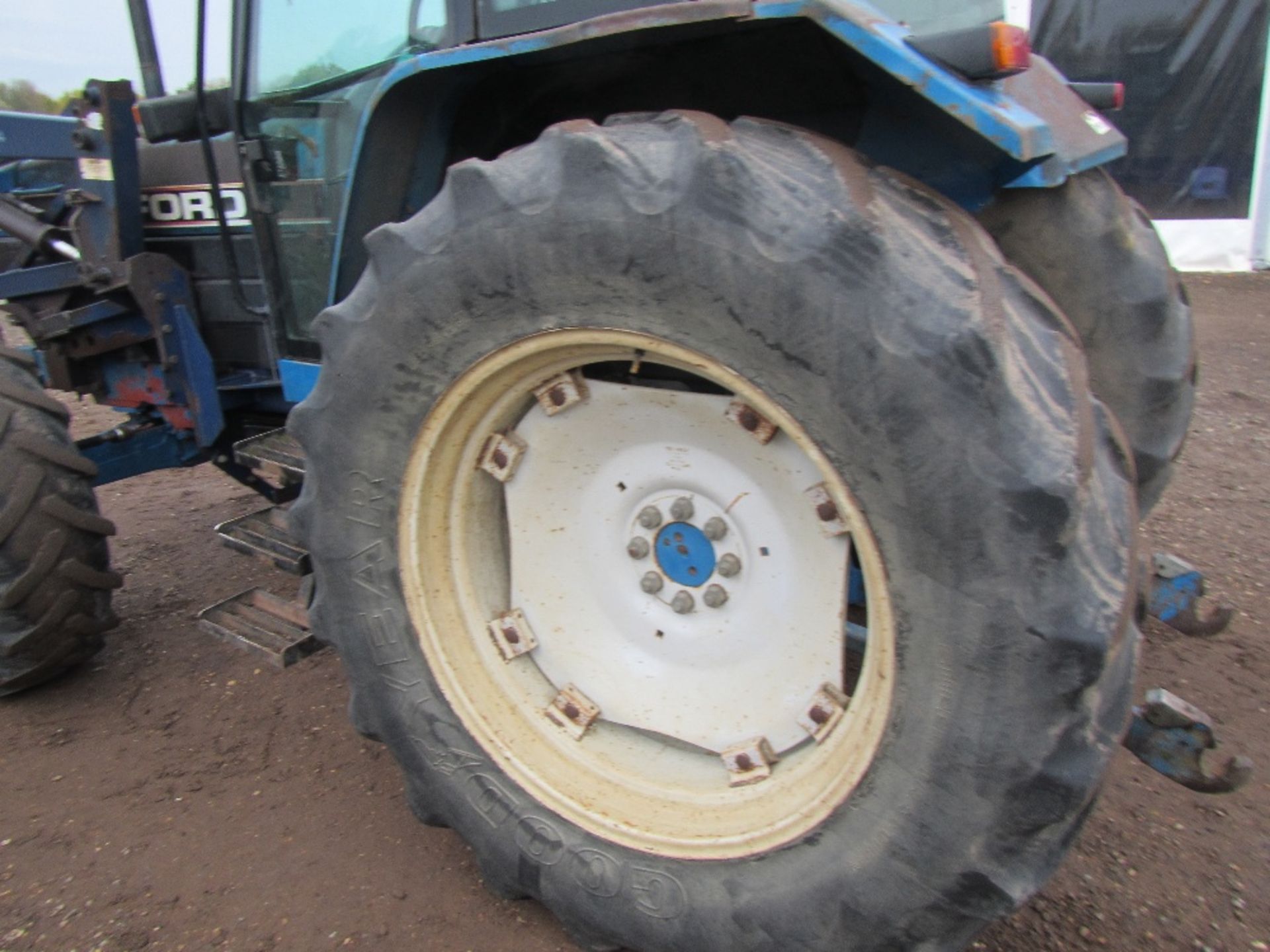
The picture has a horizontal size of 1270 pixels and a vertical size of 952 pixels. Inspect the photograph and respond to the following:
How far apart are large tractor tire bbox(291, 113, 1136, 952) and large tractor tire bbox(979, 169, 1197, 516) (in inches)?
30.1

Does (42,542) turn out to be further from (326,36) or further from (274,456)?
(326,36)

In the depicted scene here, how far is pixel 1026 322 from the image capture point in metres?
1.36

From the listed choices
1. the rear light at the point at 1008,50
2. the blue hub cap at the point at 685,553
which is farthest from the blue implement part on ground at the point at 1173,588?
the rear light at the point at 1008,50

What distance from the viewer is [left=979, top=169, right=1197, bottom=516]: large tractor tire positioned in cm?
209

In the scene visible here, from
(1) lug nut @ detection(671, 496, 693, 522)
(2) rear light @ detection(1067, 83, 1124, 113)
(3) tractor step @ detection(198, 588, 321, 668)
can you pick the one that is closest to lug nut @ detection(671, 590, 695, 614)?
(1) lug nut @ detection(671, 496, 693, 522)

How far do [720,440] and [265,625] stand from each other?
1614 millimetres

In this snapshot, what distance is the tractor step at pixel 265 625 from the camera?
2.53m

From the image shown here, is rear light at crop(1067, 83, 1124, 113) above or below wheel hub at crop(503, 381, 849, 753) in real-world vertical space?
above

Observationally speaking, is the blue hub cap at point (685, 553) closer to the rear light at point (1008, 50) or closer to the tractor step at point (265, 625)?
the rear light at point (1008, 50)

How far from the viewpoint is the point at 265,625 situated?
2.73 meters

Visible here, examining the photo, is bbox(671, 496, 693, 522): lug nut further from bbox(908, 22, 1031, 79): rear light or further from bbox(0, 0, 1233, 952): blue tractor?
bbox(908, 22, 1031, 79): rear light

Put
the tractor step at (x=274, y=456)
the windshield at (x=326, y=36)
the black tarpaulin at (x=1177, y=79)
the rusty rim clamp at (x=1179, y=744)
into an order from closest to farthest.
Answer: the rusty rim clamp at (x=1179, y=744) < the windshield at (x=326, y=36) < the tractor step at (x=274, y=456) < the black tarpaulin at (x=1177, y=79)

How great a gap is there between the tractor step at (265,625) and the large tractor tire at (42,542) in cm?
40

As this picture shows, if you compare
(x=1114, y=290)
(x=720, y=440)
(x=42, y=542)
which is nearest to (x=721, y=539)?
(x=720, y=440)
